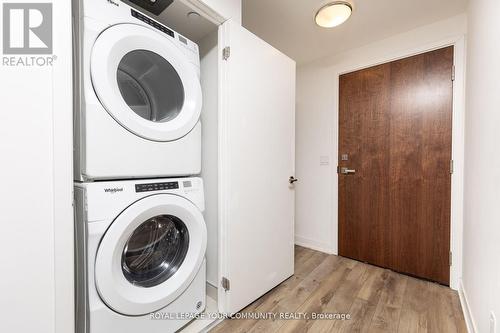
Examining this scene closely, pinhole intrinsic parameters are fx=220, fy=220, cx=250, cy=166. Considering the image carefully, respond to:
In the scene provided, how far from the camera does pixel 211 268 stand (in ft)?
5.31

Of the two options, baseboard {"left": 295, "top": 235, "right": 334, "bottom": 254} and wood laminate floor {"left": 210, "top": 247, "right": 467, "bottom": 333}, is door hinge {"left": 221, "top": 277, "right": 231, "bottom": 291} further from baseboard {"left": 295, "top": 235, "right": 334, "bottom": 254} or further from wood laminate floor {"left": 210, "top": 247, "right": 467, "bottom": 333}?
baseboard {"left": 295, "top": 235, "right": 334, "bottom": 254}

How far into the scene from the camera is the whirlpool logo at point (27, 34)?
690 millimetres

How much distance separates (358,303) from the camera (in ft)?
5.14

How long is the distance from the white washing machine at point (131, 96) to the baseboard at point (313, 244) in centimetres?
186

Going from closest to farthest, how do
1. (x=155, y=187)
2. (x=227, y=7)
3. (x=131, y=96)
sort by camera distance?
1. (x=155, y=187)
2. (x=131, y=96)
3. (x=227, y=7)

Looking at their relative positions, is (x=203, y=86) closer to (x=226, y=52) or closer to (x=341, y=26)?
(x=226, y=52)

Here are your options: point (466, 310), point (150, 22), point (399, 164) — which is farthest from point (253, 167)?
point (466, 310)

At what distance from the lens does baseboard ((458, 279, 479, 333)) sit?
49.5 inches

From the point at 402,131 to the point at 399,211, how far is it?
72 cm

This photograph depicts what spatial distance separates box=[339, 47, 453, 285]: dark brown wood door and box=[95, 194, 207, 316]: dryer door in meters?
1.69

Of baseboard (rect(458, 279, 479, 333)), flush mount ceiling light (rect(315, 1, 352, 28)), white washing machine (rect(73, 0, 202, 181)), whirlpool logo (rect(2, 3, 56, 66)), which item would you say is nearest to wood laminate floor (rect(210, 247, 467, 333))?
baseboard (rect(458, 279, 479, 333))

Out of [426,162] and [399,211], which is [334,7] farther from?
[399,211]

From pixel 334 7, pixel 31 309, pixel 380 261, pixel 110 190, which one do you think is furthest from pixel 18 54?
pixel 380 261

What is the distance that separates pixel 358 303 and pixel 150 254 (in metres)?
1.45
